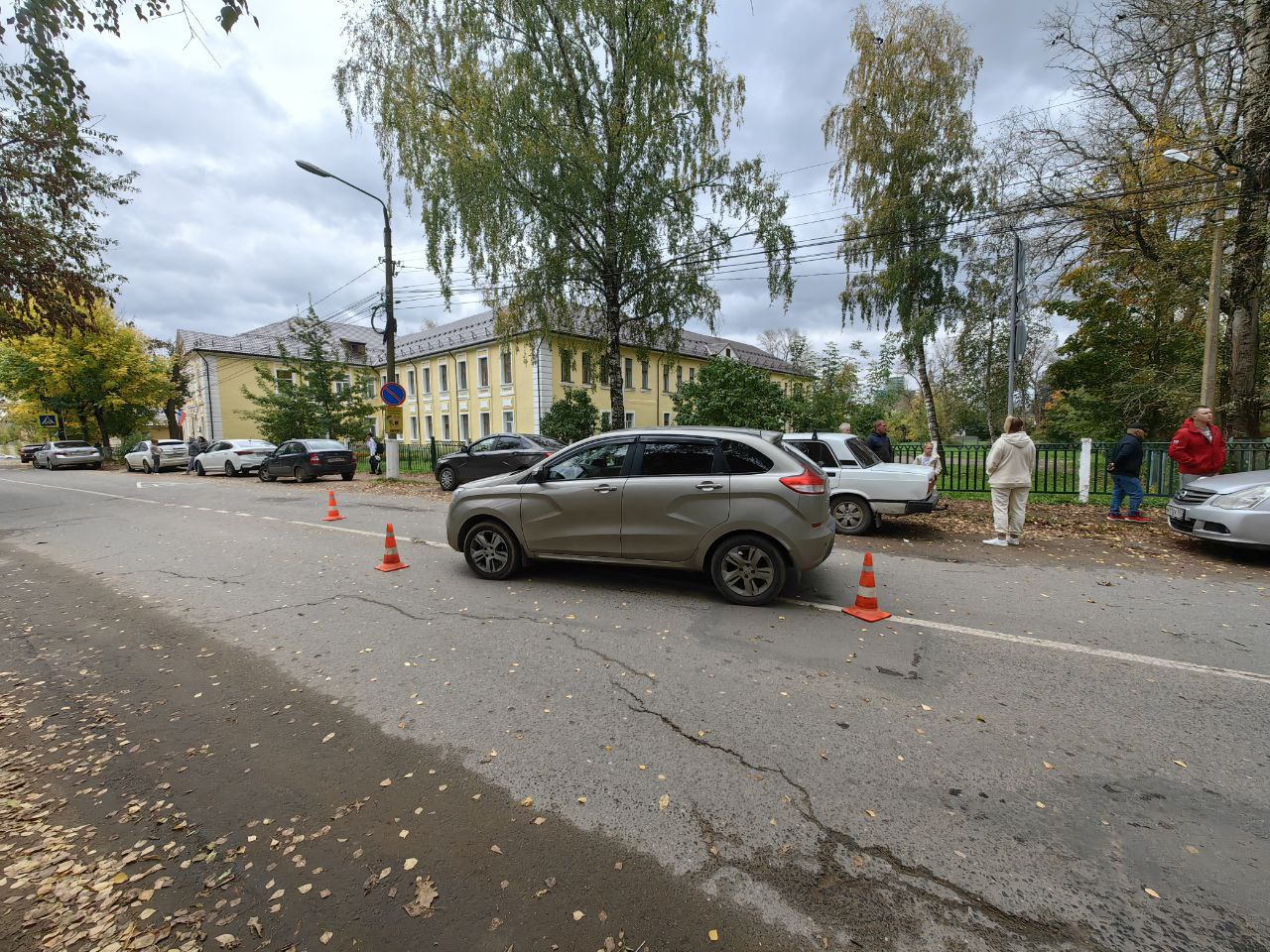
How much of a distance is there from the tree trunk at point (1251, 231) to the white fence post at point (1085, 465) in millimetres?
4172

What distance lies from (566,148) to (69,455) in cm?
3430

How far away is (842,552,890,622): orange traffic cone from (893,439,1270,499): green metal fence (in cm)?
699

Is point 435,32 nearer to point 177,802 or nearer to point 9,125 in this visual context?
point 9,125

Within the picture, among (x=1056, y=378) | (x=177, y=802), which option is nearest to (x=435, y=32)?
(x=177, y=802)

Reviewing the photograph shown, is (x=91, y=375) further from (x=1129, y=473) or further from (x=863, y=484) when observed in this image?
(x=1129, y=473)

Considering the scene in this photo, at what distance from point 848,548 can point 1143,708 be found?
4.45 m

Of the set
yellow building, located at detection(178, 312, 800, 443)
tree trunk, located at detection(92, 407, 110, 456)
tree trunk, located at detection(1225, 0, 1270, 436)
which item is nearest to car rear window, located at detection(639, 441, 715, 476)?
tree trunk, located at detection(1225, 0, 1270, 436)

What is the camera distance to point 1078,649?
425 centimetres

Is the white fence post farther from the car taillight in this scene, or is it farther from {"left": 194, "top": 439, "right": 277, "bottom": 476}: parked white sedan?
{"left": 194, "top": 439, "right": 277, "bottom": 476}: parked white sedan

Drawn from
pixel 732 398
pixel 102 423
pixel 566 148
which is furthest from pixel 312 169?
pixel 102 423

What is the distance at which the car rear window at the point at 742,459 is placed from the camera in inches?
203

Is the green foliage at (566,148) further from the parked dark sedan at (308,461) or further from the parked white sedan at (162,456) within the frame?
the parked white sedan at (162,456)

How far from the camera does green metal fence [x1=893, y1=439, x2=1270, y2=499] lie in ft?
35.3

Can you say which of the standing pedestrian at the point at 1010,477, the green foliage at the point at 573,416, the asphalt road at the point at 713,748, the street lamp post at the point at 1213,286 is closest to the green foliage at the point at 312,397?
the green foliage at the point at 573,416
